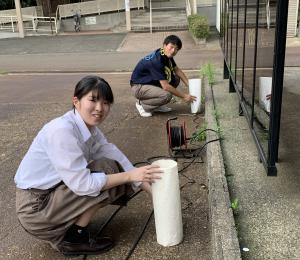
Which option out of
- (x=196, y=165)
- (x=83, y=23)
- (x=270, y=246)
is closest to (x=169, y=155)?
(x=196, y=165)

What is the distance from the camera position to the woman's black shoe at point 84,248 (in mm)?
2947

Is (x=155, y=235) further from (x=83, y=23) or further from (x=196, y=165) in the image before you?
(x=83, y=23)

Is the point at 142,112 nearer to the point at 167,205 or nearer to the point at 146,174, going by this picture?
the point at 167,205

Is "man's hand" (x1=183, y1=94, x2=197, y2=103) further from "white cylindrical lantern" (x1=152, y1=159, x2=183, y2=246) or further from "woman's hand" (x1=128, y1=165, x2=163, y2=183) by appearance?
"woman's hand" (x1=128, y1=165, x2=163, y2=183)

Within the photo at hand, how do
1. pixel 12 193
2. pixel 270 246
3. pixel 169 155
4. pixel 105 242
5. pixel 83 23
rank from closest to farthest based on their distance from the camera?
pixel 270 246 → pixel 105 242 → pixel 12 193 → pixel 169 155 → pixel 83 23

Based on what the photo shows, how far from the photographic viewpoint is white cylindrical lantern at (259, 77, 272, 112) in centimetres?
326

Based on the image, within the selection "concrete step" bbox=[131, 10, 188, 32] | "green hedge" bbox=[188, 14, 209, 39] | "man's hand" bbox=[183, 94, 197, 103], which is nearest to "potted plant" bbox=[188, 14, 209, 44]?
"green hedge" bbox=[188, 14, 209, 39]

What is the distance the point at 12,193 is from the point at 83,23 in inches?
779

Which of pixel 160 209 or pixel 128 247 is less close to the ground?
pixel 160 209

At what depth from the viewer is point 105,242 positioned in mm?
3062

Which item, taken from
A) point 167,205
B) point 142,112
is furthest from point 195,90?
point 167,205

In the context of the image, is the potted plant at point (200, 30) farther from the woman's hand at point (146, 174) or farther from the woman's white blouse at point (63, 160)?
the woman's hand at point (146, 174)

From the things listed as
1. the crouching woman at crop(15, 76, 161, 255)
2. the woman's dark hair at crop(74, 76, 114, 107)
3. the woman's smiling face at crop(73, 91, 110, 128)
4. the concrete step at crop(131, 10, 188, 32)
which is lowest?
the concrete step at crop(131, 10, 188, 32)

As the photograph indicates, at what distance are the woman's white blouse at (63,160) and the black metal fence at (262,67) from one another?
4.03ft
